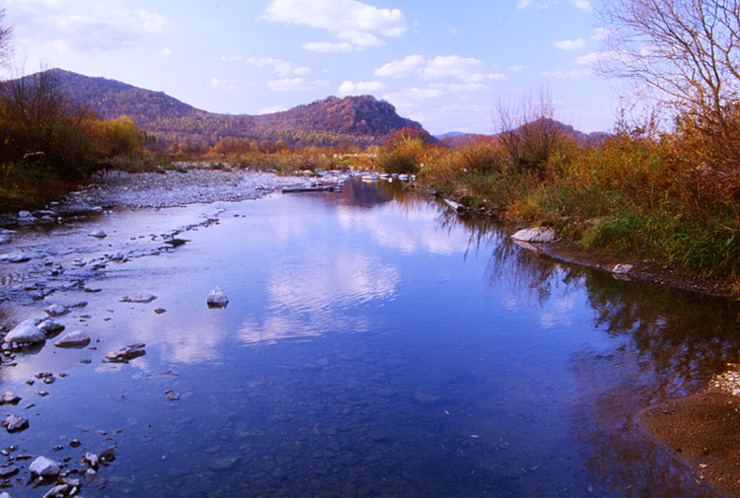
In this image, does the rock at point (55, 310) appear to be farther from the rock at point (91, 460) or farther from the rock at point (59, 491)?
the rock at point (59, 491)

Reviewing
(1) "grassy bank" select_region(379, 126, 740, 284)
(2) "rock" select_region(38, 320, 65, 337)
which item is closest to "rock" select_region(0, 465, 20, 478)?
(2) "rock" select_region(38, 320, 65, 337)

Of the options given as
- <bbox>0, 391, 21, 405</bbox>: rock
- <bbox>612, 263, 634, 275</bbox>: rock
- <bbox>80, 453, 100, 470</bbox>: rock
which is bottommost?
<bbox>80, 453, 100, 470</bbox>: rock

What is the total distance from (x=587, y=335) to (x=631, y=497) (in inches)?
95.7

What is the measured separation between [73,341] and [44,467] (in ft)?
5.84

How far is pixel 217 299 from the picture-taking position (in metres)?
4.96

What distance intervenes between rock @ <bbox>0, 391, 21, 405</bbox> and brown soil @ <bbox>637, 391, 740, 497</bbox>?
12.7 feet

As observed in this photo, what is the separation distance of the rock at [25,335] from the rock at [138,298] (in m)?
1.06

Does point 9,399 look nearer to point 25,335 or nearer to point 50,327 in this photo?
point 25,335

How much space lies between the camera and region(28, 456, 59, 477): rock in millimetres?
2240

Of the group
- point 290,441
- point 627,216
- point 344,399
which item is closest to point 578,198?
point 627,216

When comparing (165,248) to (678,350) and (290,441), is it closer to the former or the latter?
(290,441)

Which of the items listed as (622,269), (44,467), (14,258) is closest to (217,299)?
(44,467)

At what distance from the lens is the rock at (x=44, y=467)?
224 centimetres

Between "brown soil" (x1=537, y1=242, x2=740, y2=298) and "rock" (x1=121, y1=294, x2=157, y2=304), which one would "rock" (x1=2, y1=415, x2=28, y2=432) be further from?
"brown soil" (x1=537, y1=242, x2=740, y2=298)
